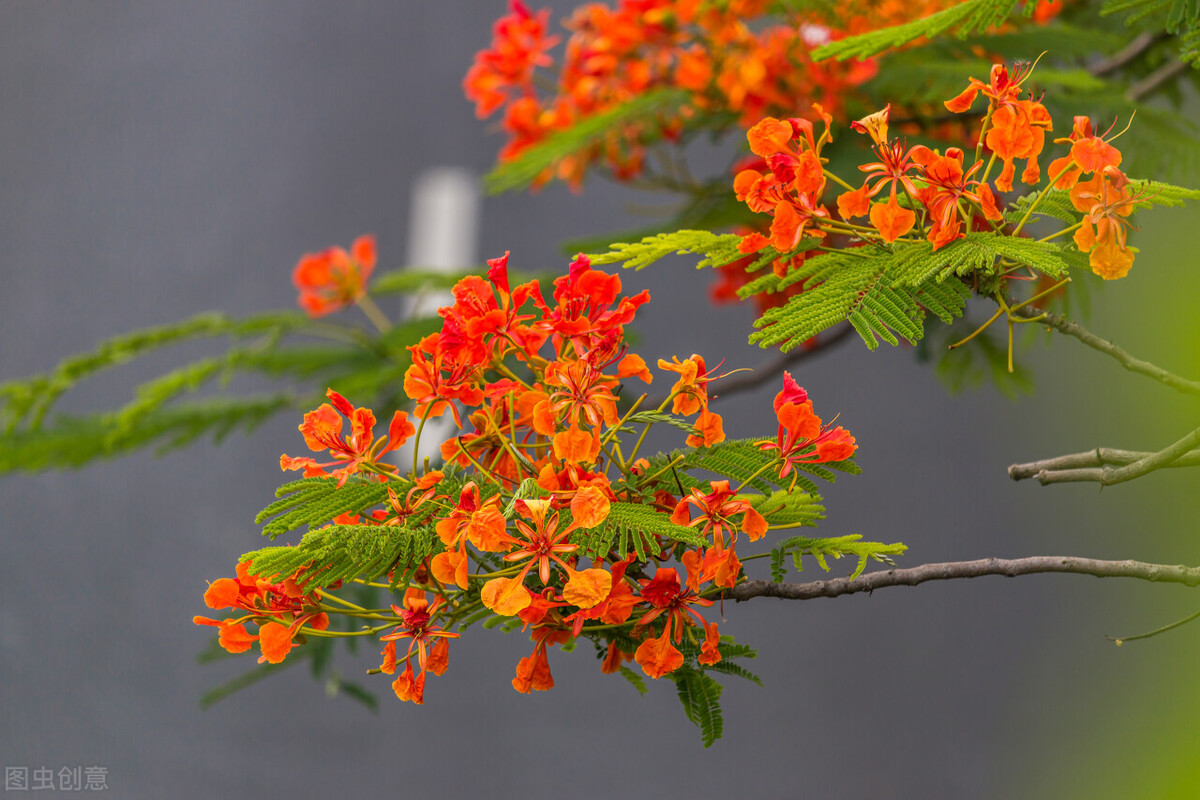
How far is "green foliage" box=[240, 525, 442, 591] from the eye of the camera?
1.56ft

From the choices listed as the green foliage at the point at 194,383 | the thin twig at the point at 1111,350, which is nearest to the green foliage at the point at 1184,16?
the thin twig at the point at 1111,350

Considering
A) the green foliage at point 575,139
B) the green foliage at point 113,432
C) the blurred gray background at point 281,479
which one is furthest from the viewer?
the blurred gray background at point 281,479

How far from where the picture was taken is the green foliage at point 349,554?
1.56 ft

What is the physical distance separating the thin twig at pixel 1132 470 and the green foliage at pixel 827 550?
74mm

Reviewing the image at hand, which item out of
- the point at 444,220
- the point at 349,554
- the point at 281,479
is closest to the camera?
the point at 349,554

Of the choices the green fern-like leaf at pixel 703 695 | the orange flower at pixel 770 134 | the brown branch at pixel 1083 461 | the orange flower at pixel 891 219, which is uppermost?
the orange flower at pixel 770 134

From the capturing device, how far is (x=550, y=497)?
0.49 m

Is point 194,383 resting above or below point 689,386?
above

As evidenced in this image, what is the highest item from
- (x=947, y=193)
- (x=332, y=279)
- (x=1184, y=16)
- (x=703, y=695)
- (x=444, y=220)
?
(x=444, y=220)

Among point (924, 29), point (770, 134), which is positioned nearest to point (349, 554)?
point (770, 134)

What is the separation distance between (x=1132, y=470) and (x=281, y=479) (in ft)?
6.91

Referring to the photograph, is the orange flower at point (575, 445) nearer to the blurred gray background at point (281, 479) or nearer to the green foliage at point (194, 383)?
the green foliage at point (194, 383)

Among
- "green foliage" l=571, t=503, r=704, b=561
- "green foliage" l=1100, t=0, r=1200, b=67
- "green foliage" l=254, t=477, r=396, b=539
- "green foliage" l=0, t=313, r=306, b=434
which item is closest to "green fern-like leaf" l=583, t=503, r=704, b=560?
"green foliage" l=571, t=503, r=704, b=561

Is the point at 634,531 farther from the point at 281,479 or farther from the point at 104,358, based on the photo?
the point at 281,479
